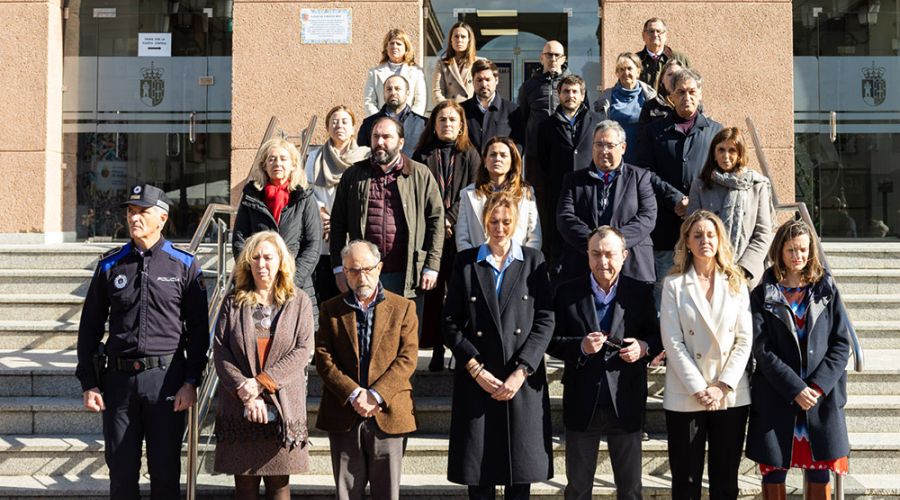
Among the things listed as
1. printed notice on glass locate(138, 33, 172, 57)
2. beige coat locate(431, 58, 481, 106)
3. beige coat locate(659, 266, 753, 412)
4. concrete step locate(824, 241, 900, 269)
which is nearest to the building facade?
printed notice on glass locate(138, 33, 172, 57)

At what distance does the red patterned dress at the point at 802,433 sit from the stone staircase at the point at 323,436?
0.57m

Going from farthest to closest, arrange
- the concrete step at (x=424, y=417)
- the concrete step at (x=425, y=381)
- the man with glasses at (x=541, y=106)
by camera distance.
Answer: the man with glasses at (x=541, y=106) < the concrete step at (x=425, y=381) < the concrete step at (x=424, y=417)

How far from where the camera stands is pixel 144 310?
13.5 feet

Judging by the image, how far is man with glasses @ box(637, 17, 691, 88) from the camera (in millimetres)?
6664

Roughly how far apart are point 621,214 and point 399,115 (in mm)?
2098

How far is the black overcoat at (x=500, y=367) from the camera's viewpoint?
4141 millimetres

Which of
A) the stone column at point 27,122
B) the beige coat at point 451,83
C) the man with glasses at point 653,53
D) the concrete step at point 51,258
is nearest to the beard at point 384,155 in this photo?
the beige coat at point 451,83

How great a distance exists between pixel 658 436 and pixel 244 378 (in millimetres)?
2569

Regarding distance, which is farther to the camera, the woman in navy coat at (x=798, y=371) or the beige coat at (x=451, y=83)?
the beige coat at (x=451, y=83)

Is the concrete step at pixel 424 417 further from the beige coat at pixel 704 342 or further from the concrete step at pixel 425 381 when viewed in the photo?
the beige coat at pixel 704 342

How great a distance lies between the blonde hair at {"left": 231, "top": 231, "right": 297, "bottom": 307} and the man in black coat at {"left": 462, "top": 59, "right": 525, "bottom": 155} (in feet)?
7.00

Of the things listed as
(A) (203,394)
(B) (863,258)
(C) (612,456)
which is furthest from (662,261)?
(A) (203,394)

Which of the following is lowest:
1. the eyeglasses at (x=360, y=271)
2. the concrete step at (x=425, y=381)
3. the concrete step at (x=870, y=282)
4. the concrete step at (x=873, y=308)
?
the concrete step at (x=425, y=381)

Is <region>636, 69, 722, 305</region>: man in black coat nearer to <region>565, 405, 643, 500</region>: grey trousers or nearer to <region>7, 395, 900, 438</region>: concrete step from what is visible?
<region>7, 395, 900, 438</region>: concrete step
